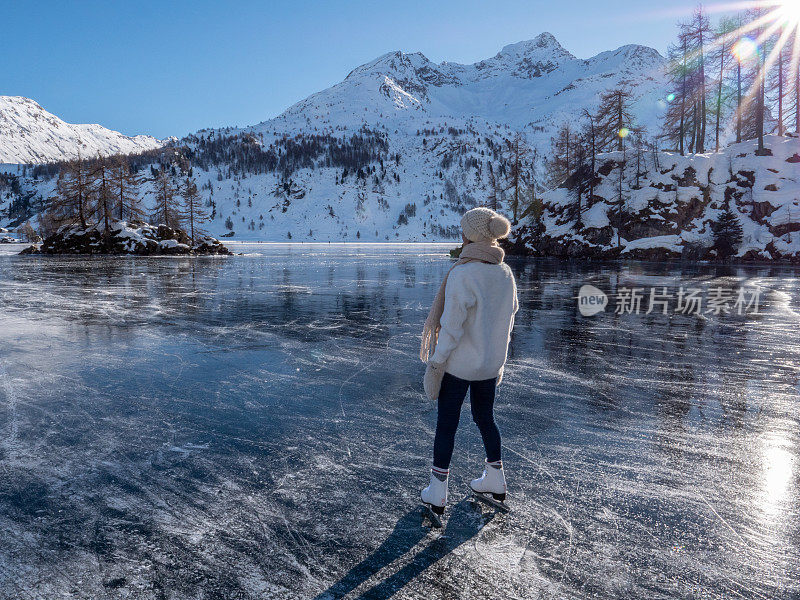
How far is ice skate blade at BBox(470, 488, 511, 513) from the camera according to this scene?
3.13 metres

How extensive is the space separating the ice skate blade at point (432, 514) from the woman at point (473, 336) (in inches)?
0.6

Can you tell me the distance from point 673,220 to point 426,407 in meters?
36.0

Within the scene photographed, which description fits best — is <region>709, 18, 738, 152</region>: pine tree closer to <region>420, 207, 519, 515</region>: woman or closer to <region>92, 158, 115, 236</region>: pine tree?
<region>420, 207, 519, 515</region>: woman

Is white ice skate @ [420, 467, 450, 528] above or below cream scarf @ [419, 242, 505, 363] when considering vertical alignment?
below

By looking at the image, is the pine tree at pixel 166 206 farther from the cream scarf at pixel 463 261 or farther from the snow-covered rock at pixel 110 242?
the cream scarf at pixel 463 261

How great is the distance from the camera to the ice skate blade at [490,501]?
313 centimetres

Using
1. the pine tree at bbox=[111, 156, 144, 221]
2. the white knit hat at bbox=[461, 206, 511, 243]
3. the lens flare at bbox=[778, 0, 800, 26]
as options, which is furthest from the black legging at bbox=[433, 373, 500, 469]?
the pine tree at bbox=[111, 156, 144, 221]

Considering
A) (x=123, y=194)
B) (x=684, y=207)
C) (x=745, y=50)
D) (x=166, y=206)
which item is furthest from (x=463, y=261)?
(x=166, y=206)

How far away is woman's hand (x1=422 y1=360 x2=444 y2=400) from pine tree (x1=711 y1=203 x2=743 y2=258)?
35.5m

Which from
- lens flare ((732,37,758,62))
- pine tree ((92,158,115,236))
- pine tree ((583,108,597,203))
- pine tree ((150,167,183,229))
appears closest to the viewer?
lens flare ((732,37,758,62))

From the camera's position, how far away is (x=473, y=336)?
2.99 metres

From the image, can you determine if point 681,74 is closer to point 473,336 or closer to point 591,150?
point 591,150

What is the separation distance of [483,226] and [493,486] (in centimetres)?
177

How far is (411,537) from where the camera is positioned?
283 centimetres
